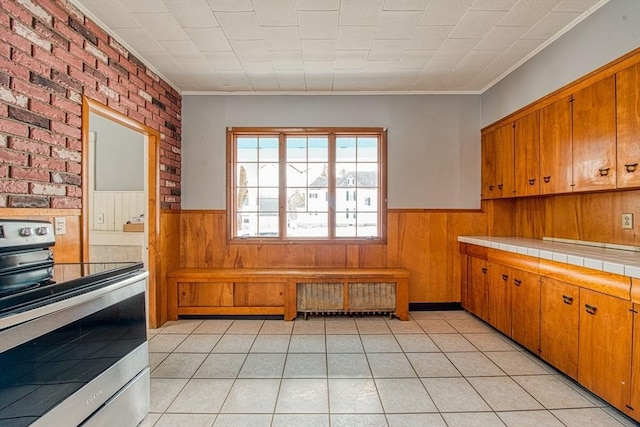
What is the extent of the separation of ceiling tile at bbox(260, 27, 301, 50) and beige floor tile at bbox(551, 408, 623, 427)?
323 cm

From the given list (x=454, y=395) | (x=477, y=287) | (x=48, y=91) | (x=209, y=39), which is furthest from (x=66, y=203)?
(x=477, y=287)

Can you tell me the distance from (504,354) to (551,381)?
46 centimetres

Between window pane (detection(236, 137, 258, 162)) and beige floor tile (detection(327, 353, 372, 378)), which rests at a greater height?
window pane (detection(236, 137, 258, 162))

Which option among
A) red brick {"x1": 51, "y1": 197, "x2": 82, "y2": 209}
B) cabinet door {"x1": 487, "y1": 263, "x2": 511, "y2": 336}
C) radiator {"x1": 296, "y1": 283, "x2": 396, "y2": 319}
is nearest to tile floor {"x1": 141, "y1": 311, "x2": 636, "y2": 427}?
cabinet door {"x1": 487, "y1": 263, "x2": 511, "y2": 336}

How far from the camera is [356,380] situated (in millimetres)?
2434

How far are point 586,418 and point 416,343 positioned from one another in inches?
51.7

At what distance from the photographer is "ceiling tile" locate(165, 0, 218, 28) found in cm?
235

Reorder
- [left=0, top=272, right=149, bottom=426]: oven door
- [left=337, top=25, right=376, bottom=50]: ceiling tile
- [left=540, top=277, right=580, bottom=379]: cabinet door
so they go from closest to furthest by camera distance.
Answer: [left=0, top=272, right=149, bottom=426]: oven door, [left=540, top=277, right=580, bottom=379]: cabinet door, [left=337, top=25, right=376, bottom=50]: ceiling tile

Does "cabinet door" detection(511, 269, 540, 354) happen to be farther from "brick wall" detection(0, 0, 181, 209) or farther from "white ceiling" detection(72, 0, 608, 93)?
"brick wall" detection(0, 0, 181, 209)

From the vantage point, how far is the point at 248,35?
2773 millimetres

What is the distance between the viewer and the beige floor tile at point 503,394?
2119mm

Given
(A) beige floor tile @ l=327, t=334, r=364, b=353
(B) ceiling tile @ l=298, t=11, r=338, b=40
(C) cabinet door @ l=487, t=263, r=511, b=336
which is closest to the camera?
(B) ceiling tile @ l=298, t=11, r=338, b=40

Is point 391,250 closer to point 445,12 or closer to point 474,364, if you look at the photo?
point 474,364

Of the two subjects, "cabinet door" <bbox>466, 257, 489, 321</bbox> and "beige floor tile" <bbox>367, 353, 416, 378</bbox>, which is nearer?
"beige floor tile" <bbox>367, 353, 416, 378</bbox>
